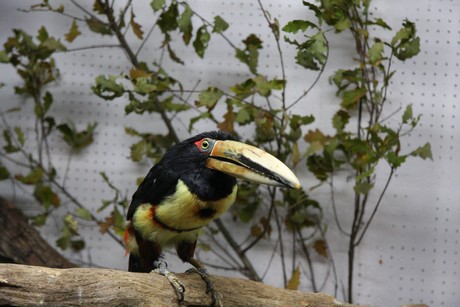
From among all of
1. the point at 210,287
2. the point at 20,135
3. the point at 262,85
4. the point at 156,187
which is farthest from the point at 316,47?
the point at 20,135

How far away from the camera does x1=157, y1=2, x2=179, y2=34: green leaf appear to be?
220 centimetres

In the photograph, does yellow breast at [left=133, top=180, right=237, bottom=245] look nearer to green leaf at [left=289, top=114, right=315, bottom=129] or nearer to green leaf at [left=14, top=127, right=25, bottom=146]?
green leaf at [left=289, top=114, right=315, bottom=129]

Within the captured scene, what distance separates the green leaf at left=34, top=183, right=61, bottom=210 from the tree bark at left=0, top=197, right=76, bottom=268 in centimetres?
11

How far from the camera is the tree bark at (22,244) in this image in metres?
2.34

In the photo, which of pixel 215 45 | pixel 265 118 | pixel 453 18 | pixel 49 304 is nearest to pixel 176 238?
pixel 49 304

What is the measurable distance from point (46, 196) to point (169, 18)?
98 cm

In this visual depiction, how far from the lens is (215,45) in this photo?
2.51 m

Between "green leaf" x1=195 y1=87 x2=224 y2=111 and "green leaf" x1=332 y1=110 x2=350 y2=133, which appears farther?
"green leaf" x1=332 y1=110 x2=350 y2=133

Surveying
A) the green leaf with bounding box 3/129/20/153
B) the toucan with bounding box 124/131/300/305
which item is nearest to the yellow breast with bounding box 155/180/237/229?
the toucan with bounding box 124/131/300/305

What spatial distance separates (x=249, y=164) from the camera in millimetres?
1465

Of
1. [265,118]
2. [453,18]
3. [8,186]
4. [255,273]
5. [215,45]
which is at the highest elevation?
[453,18]

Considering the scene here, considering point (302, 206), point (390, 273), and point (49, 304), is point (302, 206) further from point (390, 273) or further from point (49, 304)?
point (49, 304)

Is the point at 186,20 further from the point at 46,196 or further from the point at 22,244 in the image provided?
the point at 22,244

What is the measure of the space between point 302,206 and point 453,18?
105 centimetres
